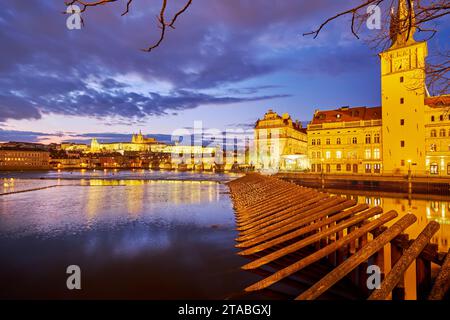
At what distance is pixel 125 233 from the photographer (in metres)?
14.8

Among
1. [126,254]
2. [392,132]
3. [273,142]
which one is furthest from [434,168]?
[126,254]

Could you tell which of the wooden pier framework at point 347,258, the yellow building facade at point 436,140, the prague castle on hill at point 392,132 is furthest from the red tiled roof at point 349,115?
the wooden pier framework at point 347,258

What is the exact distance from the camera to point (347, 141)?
61.7m

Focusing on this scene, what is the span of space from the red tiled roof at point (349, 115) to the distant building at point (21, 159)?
162 meters

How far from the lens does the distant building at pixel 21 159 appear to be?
159250mm

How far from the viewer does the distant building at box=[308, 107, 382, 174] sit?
193 feet

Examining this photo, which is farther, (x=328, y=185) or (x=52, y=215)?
(x=328, y=185)

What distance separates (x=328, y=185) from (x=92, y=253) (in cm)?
4505

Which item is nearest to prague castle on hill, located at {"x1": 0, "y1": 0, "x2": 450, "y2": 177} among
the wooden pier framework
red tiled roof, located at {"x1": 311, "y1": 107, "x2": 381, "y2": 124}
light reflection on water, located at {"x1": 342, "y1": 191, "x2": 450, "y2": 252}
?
red tiled roof, located at {"x1": 311, "y1": 107, "x2": 381, "y2": 124}

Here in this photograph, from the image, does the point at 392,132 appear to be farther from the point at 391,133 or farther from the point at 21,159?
the point at 21,159

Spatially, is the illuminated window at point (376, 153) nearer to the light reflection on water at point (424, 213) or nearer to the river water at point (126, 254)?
the light reflection on water at point (424, 213)

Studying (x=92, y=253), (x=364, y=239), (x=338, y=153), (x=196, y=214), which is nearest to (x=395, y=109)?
(x=338, y=153)
